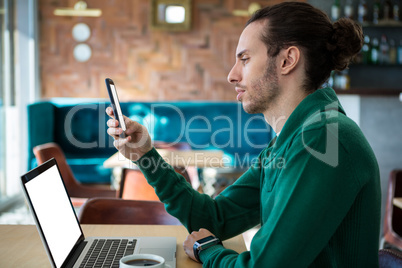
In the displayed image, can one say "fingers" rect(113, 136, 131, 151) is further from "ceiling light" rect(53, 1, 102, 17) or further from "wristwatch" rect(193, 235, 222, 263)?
"ceiling light" rect(53, 1, 102, 17)

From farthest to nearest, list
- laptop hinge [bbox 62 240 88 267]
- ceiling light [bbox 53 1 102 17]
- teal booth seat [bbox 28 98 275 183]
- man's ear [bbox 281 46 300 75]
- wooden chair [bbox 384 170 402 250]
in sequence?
ceiling light [bbox 53 1 102 17] → teal booth seat [bbox 28 98 275 183] → wooden chair [bbox 384 170 402 250] → man's ear [bbox 281 46 300 75] → laptop hinge [bbox 62 240 88 267]

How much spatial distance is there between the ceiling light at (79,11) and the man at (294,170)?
5.06 m

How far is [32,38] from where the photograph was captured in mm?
5992

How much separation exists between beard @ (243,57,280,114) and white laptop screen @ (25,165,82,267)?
2.07 feet

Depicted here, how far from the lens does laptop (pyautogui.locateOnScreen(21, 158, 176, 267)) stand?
1.00m

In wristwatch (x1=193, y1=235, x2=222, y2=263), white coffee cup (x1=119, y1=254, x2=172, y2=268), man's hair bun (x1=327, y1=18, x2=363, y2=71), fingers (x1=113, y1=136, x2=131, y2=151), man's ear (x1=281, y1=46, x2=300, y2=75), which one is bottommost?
wristwatch (x1=193, y1=235, x2=222, y2=263)

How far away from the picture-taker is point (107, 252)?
123 cm

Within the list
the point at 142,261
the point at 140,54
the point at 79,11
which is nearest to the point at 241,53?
the point at 142,261

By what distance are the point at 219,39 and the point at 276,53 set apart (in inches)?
201

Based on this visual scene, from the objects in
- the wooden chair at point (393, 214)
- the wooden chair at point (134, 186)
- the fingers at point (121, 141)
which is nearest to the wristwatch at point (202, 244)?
the fingers at point (121, 141)

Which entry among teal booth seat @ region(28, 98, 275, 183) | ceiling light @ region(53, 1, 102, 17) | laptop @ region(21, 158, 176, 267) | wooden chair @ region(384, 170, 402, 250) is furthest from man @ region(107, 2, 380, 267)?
ceiling light @ region(53, 1, 102, 17)

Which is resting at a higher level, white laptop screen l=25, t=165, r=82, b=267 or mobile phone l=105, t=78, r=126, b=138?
mobile phone l=105, t=78, r=126, b=138

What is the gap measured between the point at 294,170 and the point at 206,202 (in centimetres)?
53

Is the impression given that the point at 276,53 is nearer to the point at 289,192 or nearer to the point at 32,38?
the point at 289,192
